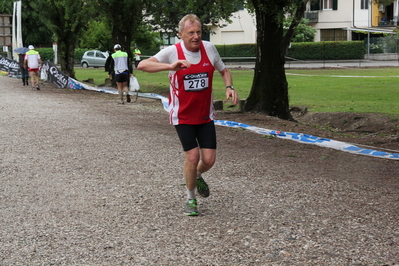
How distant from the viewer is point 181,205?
6824mm

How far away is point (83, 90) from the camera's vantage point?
27672 millimetres

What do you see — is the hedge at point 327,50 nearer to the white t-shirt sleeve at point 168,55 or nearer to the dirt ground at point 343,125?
the dirt ground at point 343,125

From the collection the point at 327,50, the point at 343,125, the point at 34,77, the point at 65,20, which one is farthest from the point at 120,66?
the point at 327,50

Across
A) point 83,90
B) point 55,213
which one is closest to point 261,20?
point 55,213

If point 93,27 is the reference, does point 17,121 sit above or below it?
below

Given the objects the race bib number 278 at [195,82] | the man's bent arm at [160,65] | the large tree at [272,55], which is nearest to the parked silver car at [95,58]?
the large tree at [272,55]

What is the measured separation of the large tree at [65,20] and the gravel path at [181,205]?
20005 millimetres

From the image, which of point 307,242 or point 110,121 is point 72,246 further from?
point 110,121

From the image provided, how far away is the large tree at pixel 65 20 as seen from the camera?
31250 mm

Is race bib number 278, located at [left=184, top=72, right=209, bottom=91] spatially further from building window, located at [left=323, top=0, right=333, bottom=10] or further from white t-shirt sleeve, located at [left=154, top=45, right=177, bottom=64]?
building window, located at [left=323, top=0, right=333, bottom=10]

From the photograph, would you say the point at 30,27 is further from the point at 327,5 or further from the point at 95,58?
the point at 327,5

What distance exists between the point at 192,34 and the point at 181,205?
180cm

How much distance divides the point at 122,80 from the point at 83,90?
7.95 m

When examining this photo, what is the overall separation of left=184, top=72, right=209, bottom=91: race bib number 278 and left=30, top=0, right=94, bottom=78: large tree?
25115 mm
